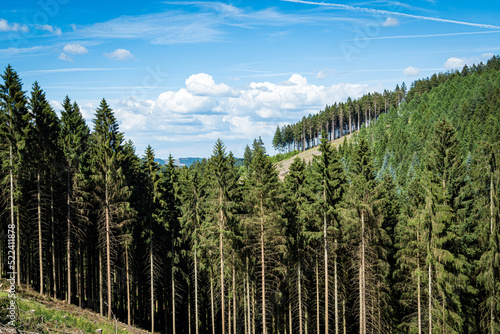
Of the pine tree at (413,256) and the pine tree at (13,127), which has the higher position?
the pine tree at (13,127)

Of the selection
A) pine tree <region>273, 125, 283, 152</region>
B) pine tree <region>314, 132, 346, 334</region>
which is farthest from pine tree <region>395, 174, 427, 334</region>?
pine tree <region>273, 125, 283, 152</region>

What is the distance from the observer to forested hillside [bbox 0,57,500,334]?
25781 millimetres

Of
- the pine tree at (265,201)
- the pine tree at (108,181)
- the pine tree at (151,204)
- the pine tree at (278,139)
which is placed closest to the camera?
the pine tree at (265,201)

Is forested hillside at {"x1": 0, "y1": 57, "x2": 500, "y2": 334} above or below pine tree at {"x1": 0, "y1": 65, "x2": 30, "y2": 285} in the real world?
below

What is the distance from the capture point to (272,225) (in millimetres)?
26219

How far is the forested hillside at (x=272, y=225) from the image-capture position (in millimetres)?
25781

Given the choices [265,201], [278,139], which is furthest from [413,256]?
[278,139]

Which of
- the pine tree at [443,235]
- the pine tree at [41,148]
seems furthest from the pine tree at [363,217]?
the pine tree at [41,148]

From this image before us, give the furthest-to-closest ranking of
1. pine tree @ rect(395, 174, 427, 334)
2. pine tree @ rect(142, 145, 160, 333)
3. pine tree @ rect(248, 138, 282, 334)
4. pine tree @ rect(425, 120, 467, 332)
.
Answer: pine tree @ rect(142, 145, 160, 333) → pine tree @ rect(395, 174, 427, 334) → pine tree @ rect(248, 138, 282, 334) → pine tree @ rect(425, 120, 467, 332)

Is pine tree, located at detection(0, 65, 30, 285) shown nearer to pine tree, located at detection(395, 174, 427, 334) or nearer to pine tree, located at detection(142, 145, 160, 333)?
pine tree, located at detection(142, 145, 160, 333)

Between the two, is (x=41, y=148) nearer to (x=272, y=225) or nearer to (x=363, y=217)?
(x=272, y=225)

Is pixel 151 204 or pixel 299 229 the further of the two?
pixel 151 204

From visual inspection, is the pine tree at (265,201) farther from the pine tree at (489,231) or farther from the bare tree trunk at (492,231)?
the bare tree trunk at (492,231)

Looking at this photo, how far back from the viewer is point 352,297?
30.3 m
